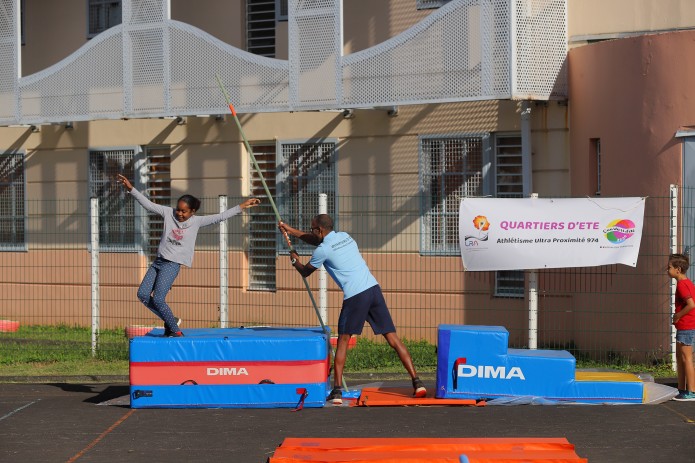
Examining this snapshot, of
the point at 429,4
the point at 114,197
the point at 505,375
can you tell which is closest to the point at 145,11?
the point at 114,197

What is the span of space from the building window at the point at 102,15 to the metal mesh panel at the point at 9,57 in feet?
5.32

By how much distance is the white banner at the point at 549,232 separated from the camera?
1403 centimetres

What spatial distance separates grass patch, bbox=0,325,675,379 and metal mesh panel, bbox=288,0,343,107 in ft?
11.6

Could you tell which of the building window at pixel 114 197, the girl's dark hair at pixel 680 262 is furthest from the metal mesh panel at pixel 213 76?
the girl's dark hair at pixel 680 262

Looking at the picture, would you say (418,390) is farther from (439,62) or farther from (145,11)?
(145,11)

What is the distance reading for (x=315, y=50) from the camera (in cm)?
1689

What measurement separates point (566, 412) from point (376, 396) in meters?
1.97

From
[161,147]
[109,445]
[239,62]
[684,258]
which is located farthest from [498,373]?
[161,147]

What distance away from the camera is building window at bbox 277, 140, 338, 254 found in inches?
730

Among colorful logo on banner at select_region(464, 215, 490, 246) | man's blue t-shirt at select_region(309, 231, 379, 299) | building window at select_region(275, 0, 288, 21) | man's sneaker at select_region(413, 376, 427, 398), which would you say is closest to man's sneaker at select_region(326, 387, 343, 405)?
man's sneaker at select_region(413, 376, 427, 398)

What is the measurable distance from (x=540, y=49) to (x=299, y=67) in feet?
11.2

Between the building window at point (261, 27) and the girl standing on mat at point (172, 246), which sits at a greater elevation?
the building window at point (261, 27)

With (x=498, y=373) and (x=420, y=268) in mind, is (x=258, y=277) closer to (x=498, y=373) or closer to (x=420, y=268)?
(x=420, y=268)

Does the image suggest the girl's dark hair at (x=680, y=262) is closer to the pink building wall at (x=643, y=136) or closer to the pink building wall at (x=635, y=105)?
the pink building wall at (x=643, y=136)
